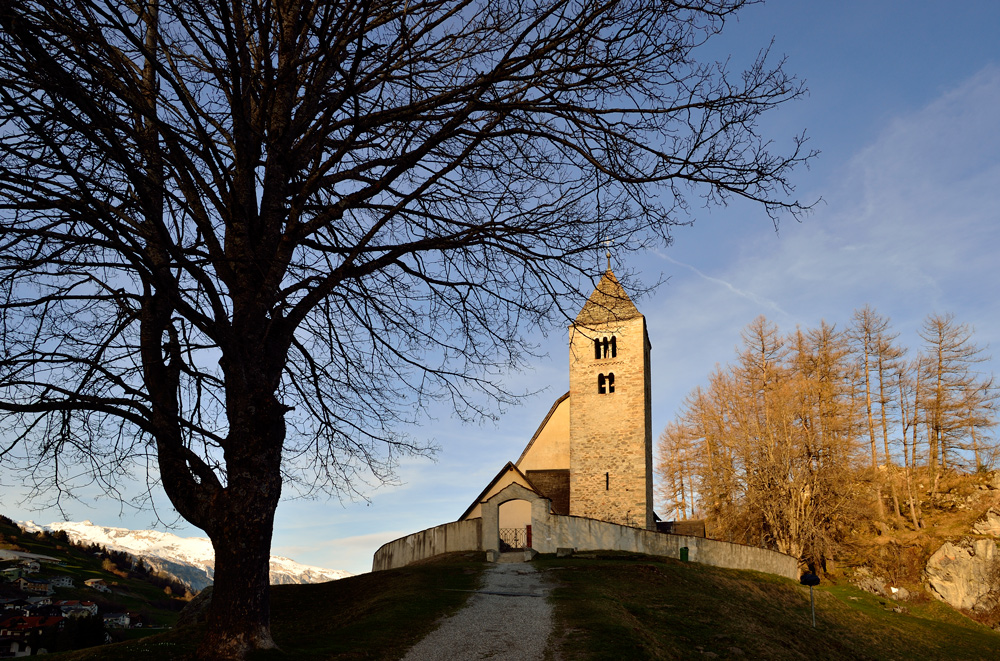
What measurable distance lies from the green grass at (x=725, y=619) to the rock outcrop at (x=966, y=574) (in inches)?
58.9

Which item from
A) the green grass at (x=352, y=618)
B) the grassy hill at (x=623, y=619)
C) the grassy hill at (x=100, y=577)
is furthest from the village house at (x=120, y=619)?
the green grass at (x=352, y=618)

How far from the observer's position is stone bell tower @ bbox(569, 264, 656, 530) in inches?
1340

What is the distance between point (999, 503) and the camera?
37.2m

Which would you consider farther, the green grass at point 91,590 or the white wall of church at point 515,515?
the green grass at point 91,590

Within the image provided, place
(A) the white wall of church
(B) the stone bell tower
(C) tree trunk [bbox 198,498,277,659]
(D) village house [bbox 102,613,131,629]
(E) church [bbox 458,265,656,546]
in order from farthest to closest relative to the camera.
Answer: (D) village house [bbox 102,613,131,629]
(B) the stone bell tower
(E) church [bbox 458,265,656,546]
(A) the white wall of church
(C) tree trunk [bbox 198,498,277,659]

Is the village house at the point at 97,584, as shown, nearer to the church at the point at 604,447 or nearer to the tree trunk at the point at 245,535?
the church at the point at 604,447

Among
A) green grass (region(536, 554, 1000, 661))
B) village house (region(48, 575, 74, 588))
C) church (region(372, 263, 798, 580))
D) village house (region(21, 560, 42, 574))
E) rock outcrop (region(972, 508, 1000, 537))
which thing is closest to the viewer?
green grass (region(536, 554, 1000, 661))

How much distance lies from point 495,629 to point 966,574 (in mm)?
33877

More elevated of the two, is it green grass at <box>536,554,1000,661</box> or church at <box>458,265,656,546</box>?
church at <box>458,265,656,546</box>

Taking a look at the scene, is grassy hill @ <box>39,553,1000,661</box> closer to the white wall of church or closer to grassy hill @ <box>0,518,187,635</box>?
the white wall of church

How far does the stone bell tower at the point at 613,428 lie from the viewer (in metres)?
34.0

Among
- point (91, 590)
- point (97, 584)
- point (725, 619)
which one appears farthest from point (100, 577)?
point (725, 619)

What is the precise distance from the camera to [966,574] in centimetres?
3416

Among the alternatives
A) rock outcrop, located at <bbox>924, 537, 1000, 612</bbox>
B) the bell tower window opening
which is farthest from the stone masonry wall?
rock outcrop, located at <bbox>924, 537, 1000, 612</bbox>
